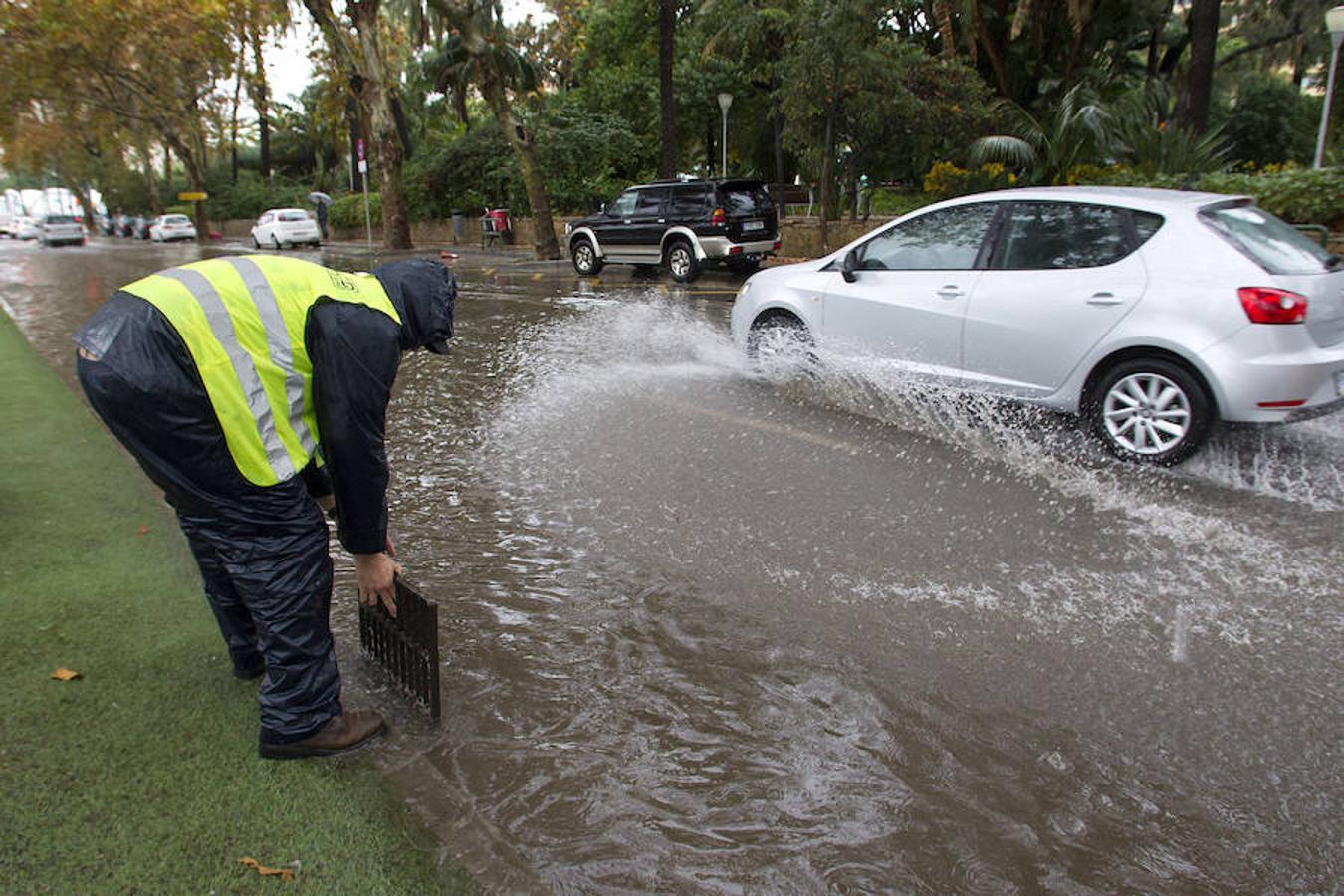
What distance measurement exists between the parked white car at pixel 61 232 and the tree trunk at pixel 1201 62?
48178mm

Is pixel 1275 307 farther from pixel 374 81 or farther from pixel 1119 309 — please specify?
pixel 374 81

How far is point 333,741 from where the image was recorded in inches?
109

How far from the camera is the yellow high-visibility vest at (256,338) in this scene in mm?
2348

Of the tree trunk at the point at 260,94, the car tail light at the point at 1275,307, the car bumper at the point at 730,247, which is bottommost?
the car tail light at the point at 1275,307

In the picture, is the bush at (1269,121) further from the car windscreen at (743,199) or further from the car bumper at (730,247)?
the car bumper at (730,247)

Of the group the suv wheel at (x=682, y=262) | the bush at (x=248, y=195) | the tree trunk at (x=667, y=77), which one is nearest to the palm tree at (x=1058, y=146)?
the suv wheel at (x=682, y=262)

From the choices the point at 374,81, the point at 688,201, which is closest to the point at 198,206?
the point at 374,81

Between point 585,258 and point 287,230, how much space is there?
1889 cm

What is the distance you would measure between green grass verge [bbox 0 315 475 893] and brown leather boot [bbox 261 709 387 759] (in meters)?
0.03

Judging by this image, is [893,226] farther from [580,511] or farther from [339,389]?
[339,389]

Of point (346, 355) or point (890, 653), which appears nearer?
point (346, 355)

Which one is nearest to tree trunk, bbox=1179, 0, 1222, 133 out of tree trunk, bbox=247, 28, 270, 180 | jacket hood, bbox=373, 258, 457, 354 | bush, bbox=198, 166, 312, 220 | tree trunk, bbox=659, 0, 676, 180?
tree trunk, bbox=659, 0, 676, 180

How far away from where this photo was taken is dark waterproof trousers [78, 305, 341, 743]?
2318 millimetres

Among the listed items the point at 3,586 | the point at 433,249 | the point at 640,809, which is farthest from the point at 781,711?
the point at 433,249
